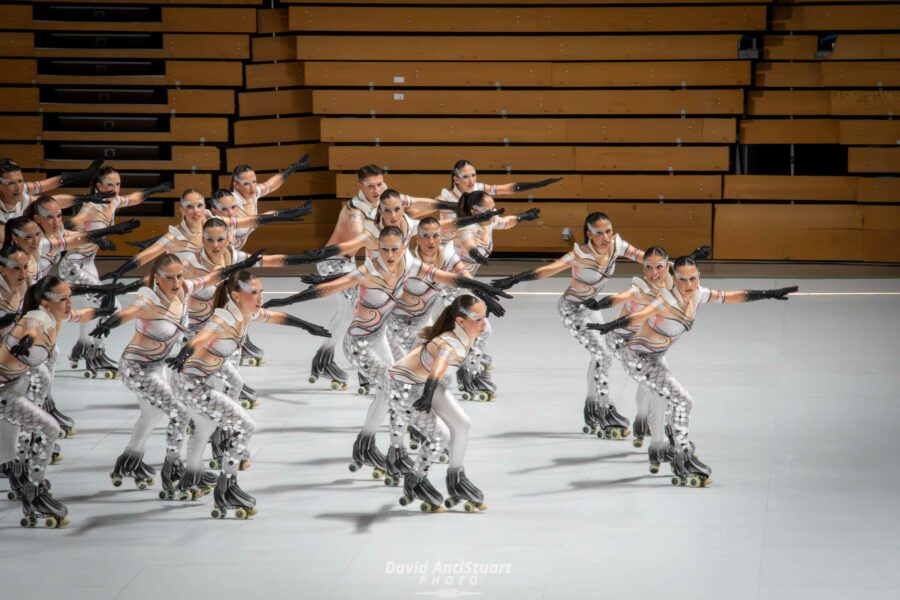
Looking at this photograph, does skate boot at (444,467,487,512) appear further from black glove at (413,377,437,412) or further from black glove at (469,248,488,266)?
black glove at (469,248,488,266)

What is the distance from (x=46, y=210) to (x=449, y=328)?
464 centimetres

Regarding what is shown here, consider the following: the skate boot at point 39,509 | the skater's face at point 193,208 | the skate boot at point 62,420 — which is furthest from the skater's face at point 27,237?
the skate boot at point 39,509

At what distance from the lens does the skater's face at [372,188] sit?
41.8 feet

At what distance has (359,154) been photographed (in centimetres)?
1908

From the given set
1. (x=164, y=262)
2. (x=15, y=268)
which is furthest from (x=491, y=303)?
(x=15, y=268)

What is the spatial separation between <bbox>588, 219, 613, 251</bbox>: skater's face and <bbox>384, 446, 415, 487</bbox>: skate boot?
7.83ft

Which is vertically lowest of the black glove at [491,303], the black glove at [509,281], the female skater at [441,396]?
the female skater at [441,396]

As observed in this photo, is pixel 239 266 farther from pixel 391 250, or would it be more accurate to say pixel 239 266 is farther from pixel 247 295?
pixel 247 295

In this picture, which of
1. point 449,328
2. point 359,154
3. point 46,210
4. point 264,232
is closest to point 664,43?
point 359,154

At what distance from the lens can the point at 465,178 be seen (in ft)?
43.3

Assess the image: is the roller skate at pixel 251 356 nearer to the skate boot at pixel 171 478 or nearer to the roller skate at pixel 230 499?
the skate boot at pixel 171 478

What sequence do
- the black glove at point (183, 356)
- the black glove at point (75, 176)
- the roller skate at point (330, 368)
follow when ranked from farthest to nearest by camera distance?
the black glove at point (75, 176) → the roller skate at point (330, 368) → the black glove at point (183, 356)

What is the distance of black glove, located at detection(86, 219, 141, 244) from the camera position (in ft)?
37.7

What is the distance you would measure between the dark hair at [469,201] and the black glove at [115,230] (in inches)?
106
